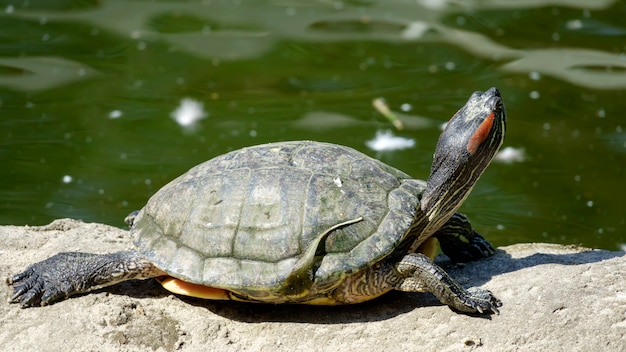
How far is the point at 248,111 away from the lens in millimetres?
8641

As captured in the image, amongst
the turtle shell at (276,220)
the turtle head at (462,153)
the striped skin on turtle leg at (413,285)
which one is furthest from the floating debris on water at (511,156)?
the striped skin on turtle leg at (413,285)

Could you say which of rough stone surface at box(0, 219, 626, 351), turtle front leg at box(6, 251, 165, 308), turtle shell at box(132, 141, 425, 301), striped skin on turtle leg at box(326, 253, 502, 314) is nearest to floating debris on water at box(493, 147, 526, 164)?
rough stone surface at box(0, 219, 626, 351)

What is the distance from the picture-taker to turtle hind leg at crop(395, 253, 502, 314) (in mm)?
4352

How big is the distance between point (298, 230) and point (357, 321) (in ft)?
2.02

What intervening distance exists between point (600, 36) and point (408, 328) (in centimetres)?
723

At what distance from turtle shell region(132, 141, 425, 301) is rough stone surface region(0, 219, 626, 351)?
261 mm

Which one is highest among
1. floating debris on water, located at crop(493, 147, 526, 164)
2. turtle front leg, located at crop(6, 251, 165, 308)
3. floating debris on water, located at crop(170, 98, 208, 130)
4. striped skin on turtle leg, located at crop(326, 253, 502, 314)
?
striped skin on turtle leg, located at crop(326, 253, 502, 314)

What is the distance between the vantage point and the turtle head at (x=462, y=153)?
4770 millimetres

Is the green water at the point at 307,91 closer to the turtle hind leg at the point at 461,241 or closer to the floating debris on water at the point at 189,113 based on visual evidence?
the floating debris on water at the point at 189,113

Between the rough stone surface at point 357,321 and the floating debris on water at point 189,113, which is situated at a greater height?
the rough stone surface at point 357,321

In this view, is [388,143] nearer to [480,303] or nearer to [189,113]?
[189,113]

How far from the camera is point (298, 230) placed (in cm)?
442

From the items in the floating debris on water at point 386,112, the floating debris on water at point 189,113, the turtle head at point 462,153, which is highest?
the turtle head at point 462,153

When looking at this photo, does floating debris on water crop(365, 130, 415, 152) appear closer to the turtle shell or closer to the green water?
the green water
